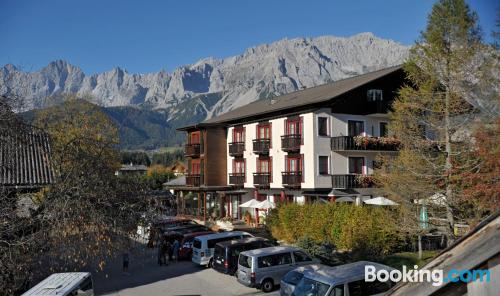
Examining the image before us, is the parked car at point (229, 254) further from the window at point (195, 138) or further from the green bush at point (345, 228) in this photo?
the window at point (195, 138)

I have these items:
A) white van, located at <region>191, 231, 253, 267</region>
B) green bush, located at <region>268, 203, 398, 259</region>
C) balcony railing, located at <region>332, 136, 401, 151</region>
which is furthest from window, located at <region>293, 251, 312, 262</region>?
balcony railing, located at <region>332, 136, 401, 151</region>

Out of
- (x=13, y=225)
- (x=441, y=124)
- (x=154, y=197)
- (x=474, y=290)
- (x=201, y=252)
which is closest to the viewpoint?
(x=474, y=290)

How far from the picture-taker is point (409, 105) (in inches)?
788

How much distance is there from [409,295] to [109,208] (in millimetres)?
8208

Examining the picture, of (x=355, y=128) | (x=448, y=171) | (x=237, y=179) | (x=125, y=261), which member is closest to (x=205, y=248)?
(x=125, y=261)

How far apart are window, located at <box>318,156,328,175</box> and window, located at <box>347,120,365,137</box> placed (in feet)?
10.4

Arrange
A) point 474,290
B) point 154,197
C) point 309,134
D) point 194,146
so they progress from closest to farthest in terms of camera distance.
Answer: point 474,290
point 154,197
point 309,134
point 194,146

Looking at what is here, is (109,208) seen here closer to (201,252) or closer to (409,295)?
(409,295)

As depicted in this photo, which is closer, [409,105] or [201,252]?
[409,105]

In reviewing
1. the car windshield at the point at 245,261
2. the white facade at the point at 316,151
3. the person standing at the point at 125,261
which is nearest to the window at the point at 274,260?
the car windshield at the point at 245,261

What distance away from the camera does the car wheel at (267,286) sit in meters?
17.8

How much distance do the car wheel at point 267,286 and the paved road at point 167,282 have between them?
227mm

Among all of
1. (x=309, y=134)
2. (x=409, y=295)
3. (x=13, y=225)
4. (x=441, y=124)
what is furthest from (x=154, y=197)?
(x=309, y=134)

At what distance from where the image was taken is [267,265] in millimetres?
18062
